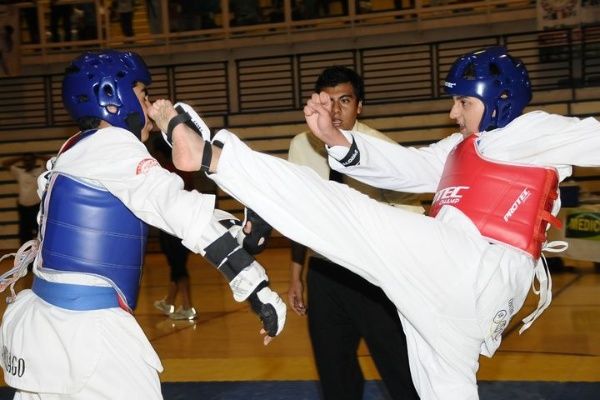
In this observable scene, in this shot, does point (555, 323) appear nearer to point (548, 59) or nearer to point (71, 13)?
point (548, 59)

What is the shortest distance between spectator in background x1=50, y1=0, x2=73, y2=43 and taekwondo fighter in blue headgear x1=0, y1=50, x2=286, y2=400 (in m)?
16.0

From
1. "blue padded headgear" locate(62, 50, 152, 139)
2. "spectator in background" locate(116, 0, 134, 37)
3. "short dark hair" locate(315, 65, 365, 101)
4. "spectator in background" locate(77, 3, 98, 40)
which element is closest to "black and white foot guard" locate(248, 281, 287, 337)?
"blue padded headgear" locate(62, 50, 152, 139)

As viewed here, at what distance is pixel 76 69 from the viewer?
3.84 metres

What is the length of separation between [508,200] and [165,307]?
6223 millimetres

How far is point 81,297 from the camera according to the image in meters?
3.54

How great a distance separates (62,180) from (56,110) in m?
15.7

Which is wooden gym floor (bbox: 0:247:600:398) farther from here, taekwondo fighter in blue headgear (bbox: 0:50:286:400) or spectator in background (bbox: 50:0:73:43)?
spectator in background (bbox: 50:0:73:43)

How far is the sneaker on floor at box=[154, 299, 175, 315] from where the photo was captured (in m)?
9.25

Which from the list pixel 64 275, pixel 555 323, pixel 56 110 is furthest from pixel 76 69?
pixel 56 110

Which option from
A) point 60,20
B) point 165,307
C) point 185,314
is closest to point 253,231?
point 185,314

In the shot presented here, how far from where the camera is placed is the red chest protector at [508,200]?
3.53 meters

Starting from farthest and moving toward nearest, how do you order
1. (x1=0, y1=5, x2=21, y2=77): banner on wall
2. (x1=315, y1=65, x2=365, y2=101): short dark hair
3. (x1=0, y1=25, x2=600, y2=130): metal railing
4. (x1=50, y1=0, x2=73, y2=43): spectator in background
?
(x1=50, y1=0, x2=73, y2=43): spectator in background → (x1=0, y1=5, x2=21, y2=77): banner on wall → (x1=0, y1=25, x2=600, y2=130): metal railing → (x1=315, y1=65, x2=365, y2=101): short dark hair

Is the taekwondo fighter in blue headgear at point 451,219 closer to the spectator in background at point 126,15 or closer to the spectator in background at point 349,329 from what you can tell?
the spectator in background at point 349,329

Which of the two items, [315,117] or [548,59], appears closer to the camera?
[315,117]
